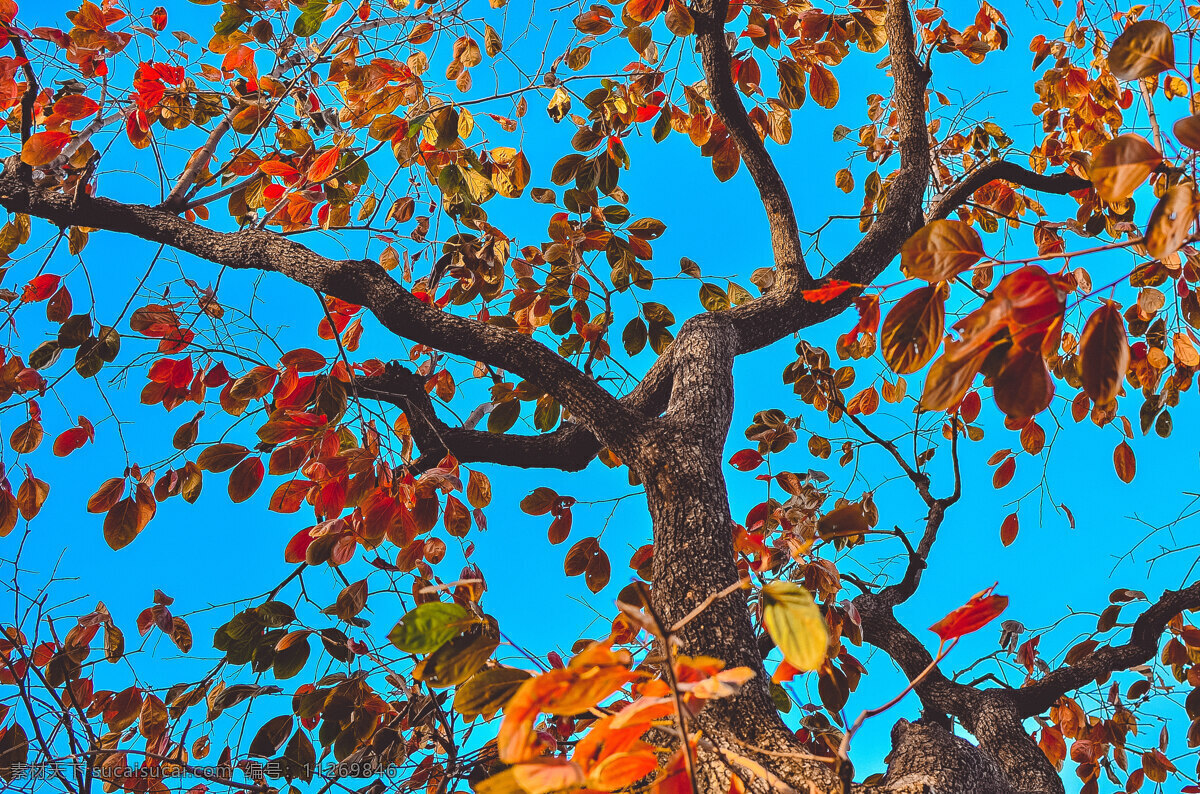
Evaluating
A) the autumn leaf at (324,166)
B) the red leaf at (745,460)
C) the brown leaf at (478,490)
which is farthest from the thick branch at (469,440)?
the red leaf at (745,460)

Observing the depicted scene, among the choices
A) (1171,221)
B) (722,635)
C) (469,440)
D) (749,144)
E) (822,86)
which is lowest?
(722,635)

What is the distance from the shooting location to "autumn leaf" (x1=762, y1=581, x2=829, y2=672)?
48 cm

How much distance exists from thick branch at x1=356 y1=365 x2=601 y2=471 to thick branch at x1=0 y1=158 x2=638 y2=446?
0.69 feet

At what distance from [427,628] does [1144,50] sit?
91 cm

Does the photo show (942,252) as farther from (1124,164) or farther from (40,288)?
(40,288)

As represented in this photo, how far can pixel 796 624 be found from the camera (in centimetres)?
51

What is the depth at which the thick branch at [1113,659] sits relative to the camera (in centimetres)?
157

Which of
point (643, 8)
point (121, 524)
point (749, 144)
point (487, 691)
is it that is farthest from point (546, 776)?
point (749, 144)

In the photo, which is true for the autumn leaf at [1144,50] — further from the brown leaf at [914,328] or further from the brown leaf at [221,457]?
the brown leaf at [221,457]

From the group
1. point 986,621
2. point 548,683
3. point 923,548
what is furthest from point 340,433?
point 923,548

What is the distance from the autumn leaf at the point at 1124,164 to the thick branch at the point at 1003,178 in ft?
5.04

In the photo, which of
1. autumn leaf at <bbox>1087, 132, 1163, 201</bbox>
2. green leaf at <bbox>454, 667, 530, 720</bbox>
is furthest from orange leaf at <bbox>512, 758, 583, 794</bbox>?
autumn leaf at <bbox>1087, 132, 1163, 201</bbox>

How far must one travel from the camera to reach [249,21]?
163cm

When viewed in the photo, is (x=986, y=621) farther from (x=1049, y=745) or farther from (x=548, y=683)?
(x=1049, y=745)
